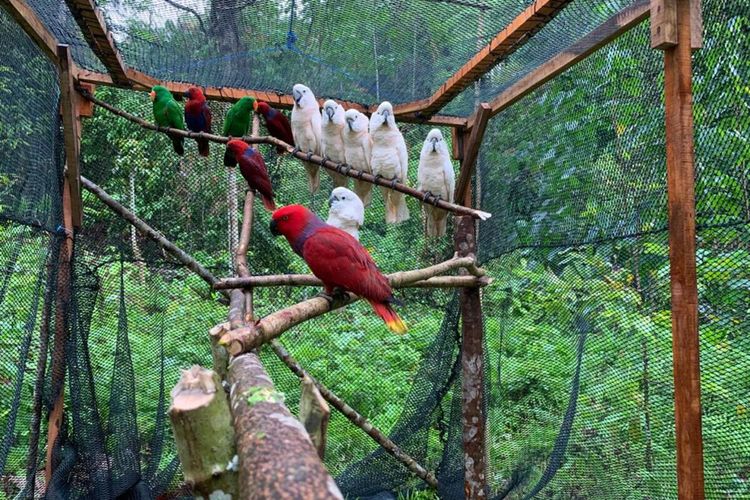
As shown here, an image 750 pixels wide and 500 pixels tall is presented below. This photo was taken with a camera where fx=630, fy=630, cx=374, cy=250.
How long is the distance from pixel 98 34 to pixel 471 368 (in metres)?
1.95

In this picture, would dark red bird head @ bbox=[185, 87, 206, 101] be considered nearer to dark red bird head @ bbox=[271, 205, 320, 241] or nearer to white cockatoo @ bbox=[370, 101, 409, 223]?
white cockatoo @ bbox=[370, 101, 409, 223]

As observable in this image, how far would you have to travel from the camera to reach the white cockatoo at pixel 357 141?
277cm

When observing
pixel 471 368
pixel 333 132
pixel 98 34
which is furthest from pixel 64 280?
pixel 471 368

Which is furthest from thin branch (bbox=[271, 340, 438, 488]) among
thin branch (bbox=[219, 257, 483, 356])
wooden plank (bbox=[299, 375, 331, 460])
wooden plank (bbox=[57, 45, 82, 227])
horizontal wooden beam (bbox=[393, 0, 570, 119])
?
wooden plank (bbox=[299, 375, 331, 460])

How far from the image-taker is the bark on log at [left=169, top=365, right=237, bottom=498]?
2.46 feet

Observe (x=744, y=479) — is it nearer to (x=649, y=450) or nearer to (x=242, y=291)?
(x=649, y=450)

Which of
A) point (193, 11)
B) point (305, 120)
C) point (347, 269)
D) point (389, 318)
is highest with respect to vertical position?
point (193, 11)

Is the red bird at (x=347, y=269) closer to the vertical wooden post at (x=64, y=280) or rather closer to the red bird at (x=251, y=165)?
the red bird at (x=251, y=165)

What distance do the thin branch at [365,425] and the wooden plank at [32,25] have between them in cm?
136

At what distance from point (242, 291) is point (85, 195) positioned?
2.08 m

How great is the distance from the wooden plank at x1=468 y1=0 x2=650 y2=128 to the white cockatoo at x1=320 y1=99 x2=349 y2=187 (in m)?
0.67

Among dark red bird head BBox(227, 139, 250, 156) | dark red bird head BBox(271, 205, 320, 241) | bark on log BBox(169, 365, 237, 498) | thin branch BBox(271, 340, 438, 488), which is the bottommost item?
thin branch BBox(271, 340, 438, 488)

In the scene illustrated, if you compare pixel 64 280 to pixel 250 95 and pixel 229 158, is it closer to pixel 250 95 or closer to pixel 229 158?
pixel 229 158

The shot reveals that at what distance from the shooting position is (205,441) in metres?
0.76
